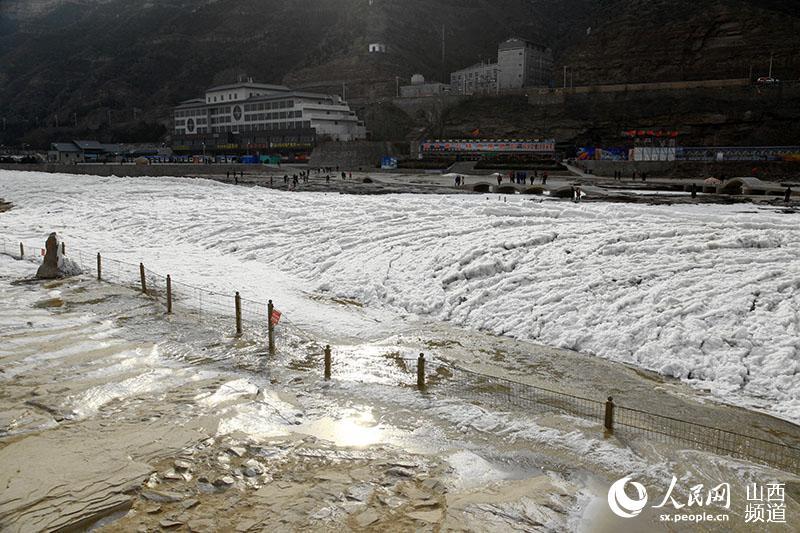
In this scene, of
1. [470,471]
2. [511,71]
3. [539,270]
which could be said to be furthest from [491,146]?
[470,471]

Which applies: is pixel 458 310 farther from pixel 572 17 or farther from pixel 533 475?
pixel 572 17

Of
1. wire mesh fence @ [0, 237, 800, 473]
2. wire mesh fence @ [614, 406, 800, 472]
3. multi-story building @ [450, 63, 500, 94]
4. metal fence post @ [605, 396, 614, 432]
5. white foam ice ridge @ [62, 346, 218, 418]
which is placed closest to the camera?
wire mesh fence @ [614, 406, 800, 472]

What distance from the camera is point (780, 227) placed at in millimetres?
22859

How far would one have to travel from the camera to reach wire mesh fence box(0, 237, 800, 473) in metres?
10.8

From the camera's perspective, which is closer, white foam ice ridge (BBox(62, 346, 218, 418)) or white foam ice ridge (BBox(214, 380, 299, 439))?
white foam ice ridge (BBox(214, 380, 299, 439))

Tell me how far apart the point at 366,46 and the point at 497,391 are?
444ft

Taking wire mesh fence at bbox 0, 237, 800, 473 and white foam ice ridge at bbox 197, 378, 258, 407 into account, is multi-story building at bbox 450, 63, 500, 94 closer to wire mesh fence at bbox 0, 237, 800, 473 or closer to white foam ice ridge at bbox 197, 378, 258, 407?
wire mesh fence at bbox 0, 237, 800, 473

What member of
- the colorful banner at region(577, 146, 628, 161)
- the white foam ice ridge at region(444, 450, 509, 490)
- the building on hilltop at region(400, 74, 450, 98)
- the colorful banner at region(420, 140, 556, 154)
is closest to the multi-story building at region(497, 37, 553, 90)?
the building on hilltop at region(400, 74, 450, 98)

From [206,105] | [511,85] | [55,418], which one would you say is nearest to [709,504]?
[55,418]

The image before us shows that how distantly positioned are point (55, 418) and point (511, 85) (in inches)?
4583

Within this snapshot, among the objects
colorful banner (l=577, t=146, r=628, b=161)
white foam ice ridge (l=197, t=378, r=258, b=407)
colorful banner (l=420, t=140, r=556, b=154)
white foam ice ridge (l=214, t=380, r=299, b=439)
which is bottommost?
white foam ice ridge (l=214, t=380, r=299, b=439)

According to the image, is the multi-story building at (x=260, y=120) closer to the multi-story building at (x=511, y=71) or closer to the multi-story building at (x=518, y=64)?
the multi-story building at (x=511, y=71)

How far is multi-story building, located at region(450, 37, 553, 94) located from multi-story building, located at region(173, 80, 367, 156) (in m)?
25.2

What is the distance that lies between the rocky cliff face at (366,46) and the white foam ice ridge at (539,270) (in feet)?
289
